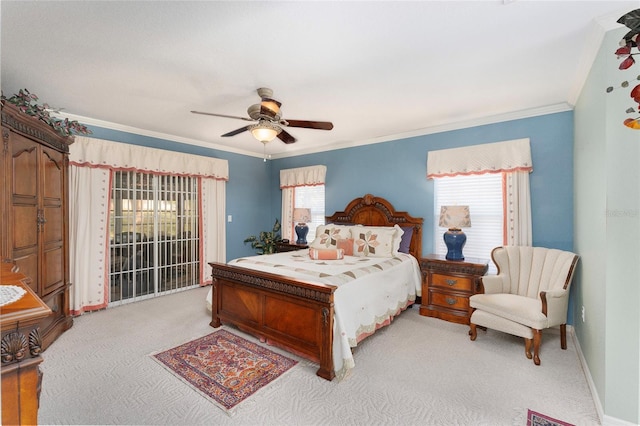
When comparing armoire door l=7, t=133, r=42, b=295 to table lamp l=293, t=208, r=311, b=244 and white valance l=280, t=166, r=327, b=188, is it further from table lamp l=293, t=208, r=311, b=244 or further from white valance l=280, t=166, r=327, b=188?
white valance l=280, t=166, r=327, b=188

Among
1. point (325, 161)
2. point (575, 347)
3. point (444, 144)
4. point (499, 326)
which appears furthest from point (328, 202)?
point (575, 347)

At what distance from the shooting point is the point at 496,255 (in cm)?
331

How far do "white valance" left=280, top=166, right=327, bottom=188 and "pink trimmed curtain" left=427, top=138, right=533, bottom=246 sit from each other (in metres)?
2.33

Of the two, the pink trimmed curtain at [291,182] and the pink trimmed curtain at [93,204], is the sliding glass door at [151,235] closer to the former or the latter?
the pink trimmed curtain at [93,204]

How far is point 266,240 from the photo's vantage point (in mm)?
5469

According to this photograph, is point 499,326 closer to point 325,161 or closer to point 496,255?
point 496,255

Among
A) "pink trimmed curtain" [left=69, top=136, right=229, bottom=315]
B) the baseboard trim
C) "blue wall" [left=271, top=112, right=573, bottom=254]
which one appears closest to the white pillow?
"blue wall" [left=271, top=112, right=573, bottom=254]

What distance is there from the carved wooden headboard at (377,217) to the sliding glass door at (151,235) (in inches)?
95.5

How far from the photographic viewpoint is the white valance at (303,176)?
17.5ft

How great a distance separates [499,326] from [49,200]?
4590mm

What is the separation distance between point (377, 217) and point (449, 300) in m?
1.59

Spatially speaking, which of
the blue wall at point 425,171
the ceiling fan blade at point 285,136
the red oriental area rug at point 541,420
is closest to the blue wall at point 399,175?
the blue wall at point 425,171

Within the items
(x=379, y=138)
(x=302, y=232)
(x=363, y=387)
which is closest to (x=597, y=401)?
(x=363, y=387)

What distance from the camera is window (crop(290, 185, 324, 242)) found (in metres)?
5.53
